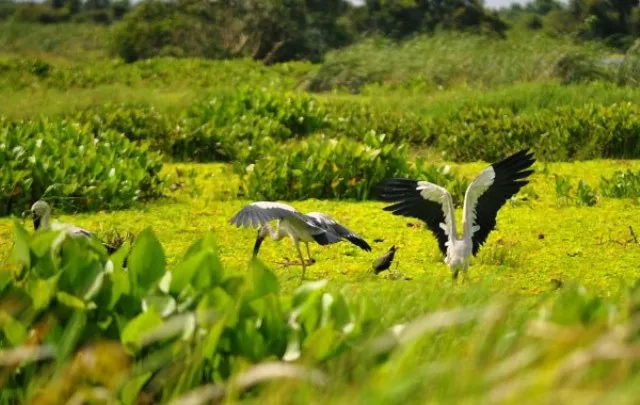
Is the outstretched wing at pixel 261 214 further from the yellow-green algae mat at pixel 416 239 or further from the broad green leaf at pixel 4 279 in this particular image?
the broad green leaf at pixel 4 279

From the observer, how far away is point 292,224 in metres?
5.93

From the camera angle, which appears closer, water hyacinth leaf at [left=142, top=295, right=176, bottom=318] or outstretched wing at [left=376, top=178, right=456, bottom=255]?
water hyacinth leaf at [left=142, top=295, right=176, bottom=318]

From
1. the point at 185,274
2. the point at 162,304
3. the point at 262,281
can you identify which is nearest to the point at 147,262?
the point at 185,274

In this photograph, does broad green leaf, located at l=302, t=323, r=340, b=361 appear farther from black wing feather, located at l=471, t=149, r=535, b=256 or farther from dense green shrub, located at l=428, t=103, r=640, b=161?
dense green shrub, located at l=428, t=103, r=640, b=161

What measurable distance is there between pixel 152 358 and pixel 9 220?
4.91 m

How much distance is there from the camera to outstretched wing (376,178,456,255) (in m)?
5.64

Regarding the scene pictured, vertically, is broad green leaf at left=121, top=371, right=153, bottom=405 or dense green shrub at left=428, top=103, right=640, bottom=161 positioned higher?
broad green leaf at left=121, top=371, right=153, bottom=405

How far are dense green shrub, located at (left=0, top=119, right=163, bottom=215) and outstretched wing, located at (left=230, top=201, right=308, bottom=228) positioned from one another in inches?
106

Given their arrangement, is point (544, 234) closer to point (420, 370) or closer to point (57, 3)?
point (420, 370)

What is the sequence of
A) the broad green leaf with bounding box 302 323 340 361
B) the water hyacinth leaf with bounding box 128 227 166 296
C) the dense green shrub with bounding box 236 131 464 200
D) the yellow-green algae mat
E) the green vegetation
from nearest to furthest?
the green vegetation → the broad green leaf with bounding box 302 323 340 361 → the water hyacinth leaf with bounding box 128 227 166 296 → the yellow-green algae mat → the dense green shrub with bounding box 236 131 464 200

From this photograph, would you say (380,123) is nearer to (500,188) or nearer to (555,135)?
(555,135)

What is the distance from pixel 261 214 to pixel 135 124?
6.36m

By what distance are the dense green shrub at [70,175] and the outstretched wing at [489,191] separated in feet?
11.0

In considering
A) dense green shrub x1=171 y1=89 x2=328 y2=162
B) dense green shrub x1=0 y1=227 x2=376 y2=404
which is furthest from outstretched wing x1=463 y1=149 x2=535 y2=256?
dense green shrub x1=171 y1=89 x2=328 y2=162
